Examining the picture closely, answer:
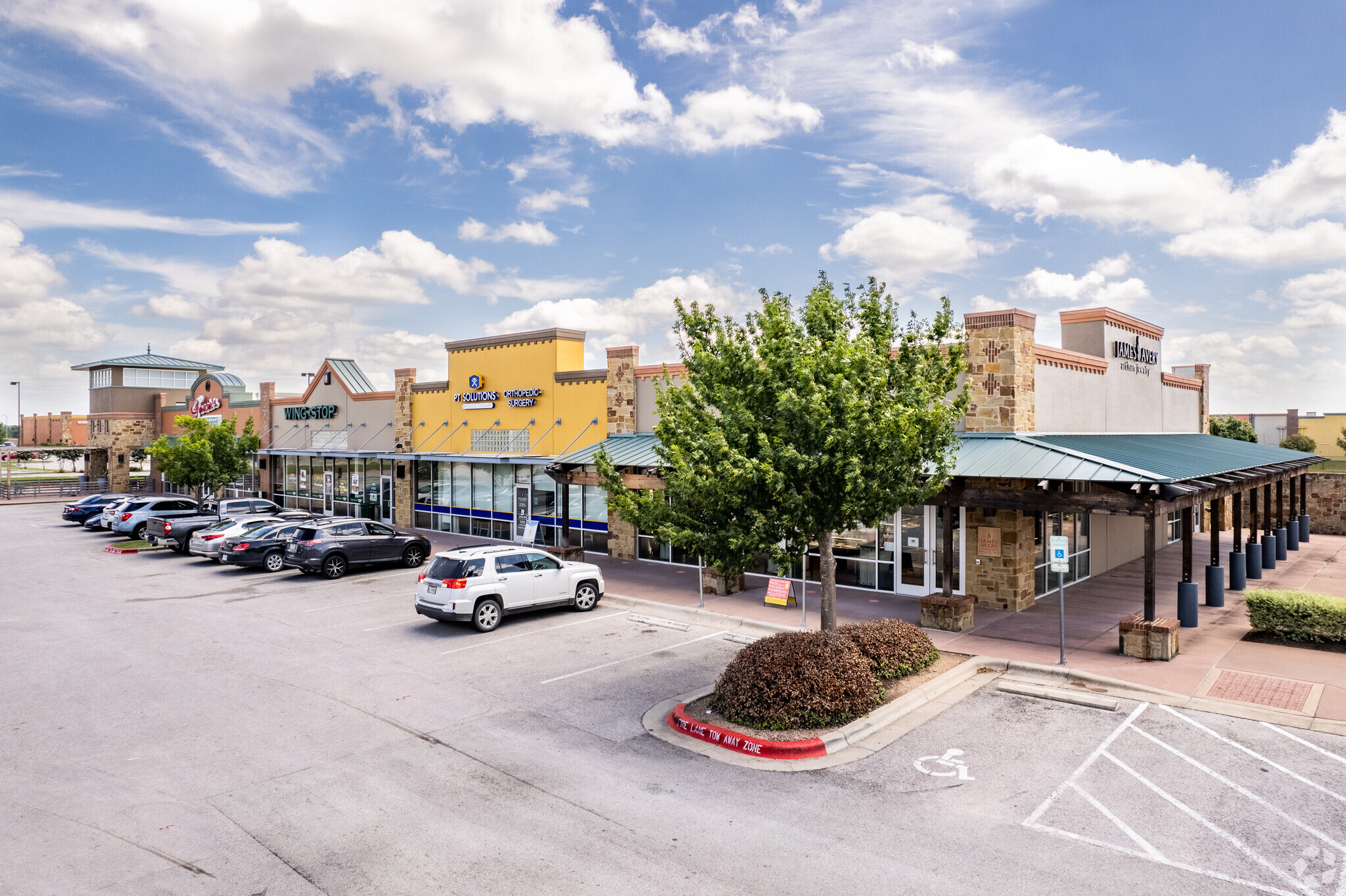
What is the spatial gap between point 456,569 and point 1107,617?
1398 cm

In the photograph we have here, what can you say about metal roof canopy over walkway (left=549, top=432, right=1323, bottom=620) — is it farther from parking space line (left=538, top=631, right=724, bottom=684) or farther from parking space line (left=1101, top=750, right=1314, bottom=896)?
parking space line (left=1101, top=750, right=1314, bottom=896)

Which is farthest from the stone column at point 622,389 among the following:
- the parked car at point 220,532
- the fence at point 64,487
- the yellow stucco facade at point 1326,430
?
the yellow stucco facade at point 1326,430

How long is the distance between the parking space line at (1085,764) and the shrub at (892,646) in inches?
118

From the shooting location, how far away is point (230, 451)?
123 feet

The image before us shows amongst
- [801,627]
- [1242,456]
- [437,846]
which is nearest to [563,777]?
[437,846]

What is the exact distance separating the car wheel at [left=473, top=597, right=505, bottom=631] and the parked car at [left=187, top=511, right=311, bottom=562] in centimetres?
1294

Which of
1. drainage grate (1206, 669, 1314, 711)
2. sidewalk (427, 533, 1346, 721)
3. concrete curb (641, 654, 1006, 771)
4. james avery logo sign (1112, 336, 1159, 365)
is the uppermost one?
james avery logo sign (1112, 336, 1159, 365)

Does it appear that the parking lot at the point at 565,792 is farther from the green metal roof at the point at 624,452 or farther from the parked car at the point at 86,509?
the parked car at the point at 86,509

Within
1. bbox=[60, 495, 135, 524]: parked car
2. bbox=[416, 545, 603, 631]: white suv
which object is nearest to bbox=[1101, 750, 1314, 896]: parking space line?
bbox=[416, 545, 603, 631]: white suv

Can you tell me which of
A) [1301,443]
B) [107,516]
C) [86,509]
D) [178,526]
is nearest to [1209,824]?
[178,526]

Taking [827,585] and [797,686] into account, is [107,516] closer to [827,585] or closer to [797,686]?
[827,585]

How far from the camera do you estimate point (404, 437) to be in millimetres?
35406

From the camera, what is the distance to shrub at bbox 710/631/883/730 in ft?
35.5

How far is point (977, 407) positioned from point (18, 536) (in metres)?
39.3
